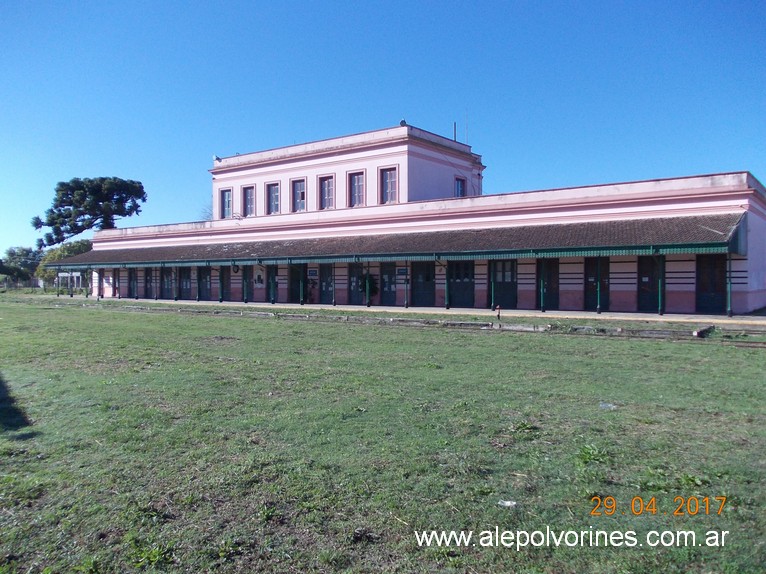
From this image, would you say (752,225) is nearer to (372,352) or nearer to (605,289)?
(605,289)

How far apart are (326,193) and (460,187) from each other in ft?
27.9

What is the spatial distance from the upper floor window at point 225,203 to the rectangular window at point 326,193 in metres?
8.57

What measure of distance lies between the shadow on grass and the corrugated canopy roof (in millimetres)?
18824

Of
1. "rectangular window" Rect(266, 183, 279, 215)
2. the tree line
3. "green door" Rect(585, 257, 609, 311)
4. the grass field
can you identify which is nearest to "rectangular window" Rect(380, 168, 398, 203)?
"rectangular window" Rect(266, 183, 279, 215)

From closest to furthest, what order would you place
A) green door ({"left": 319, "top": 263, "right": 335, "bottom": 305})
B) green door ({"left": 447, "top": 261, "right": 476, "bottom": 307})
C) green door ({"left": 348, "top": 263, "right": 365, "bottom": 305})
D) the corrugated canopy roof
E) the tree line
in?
1. the corrugated canopy roof
2. green door ({"left": 447, "top": 261, "right": 476, "bottom": 307})
3. green door ({"left": 348, "top": 263, "right": 365, "bottom": 305})
4. green door ({"left": 319, "top": 263, "right": 335, "bottom": 305})
5. the tree line

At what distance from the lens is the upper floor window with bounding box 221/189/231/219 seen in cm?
4091

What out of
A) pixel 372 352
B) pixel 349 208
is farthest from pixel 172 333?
pixel 349 208

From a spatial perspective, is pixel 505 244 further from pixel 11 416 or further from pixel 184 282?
pixel 184 282

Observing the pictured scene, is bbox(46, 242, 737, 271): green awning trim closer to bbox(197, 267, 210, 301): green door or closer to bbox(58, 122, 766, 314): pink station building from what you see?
bbox(58, 122, 766, 314): pink station building

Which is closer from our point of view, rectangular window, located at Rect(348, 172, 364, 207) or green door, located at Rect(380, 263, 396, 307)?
green door, located at Rect(380, 263, 396, 307)

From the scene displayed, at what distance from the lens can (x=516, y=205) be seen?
2697 centimetres

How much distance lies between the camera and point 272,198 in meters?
38.6

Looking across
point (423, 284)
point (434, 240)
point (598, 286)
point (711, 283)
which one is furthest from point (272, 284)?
point (711, 283)

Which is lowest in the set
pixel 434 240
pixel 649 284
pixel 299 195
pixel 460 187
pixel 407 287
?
pixel 407 287
